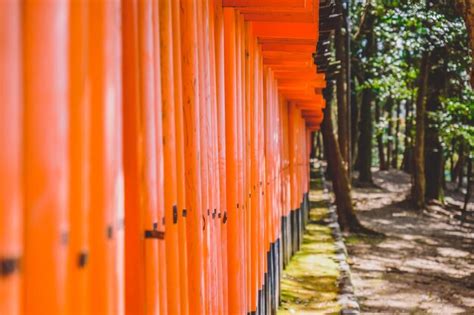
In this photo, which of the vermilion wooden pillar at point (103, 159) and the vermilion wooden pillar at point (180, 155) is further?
the vermilion wooden pillar at point (180, 155)

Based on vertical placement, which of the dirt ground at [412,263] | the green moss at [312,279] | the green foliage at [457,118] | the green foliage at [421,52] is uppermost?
the green foliage at [421,52]

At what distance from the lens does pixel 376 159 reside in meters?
57.1

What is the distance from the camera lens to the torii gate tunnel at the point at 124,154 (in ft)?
5.08

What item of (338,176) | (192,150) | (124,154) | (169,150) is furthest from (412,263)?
(124,154)

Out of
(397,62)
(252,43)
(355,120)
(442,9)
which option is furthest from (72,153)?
(355,120)

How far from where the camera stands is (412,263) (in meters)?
14.3

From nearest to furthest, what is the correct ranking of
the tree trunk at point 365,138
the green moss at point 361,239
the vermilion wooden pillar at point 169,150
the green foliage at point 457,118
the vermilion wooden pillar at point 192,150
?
1. the vermilion wooden pillar at point 169,150
2. the vermilion wooden pillar at point 192,150
3. the green moss at point 361,239
4. the green foliage at point 457,118
5. the tree trunk at point 365,138

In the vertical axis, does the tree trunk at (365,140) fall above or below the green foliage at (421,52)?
below

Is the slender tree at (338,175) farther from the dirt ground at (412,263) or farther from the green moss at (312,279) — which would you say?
the green moss at (312,279)

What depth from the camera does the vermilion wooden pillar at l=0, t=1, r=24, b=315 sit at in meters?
1.40

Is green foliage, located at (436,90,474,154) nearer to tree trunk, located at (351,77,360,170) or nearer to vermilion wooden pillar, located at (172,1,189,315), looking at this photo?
tree trunk, located at (351,77,360,170)

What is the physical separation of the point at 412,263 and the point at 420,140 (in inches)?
333

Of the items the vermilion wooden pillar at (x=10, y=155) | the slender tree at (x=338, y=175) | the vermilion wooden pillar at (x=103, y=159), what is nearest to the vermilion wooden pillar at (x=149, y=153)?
the vermilion wooden pillar at (x=103, y=159)

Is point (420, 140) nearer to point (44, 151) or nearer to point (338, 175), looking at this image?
point (338, 175)
